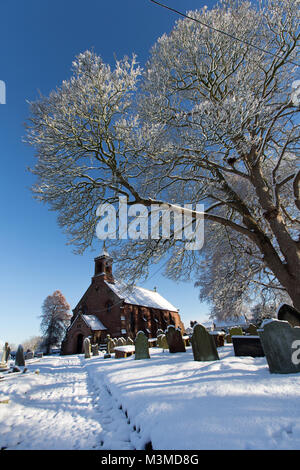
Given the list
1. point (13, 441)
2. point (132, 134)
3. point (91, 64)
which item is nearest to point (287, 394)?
point (13, 441)

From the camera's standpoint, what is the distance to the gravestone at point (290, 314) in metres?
5.00

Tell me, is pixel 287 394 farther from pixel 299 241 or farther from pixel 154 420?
pixel 299 241

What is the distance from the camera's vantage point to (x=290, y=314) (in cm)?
506

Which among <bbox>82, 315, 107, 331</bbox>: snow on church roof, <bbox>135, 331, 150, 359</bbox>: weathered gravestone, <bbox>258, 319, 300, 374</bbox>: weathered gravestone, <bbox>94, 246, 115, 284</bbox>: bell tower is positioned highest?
<bbox>94, 246, 115, 284</bbox>: bell tower

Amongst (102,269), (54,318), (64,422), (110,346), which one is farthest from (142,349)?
(54,318)

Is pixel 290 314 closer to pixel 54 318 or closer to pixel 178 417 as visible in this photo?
pixel 178 417

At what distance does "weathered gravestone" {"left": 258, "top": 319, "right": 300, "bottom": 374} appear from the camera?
3.79 m

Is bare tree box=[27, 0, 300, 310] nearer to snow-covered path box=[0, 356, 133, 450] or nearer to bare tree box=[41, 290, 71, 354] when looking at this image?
snow-covered path box=[0, 356, 133, 450]

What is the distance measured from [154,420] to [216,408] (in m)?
0.75

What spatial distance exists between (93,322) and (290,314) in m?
26.1

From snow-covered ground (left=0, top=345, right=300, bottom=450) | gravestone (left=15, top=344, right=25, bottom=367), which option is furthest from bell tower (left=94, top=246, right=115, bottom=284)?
snow-covered ground (left=0, top=345, right=300, bottom=450)

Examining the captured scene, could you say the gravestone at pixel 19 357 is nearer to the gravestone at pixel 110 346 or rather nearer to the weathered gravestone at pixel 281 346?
the gravestone at pixel 110 346

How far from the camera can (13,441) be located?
9.83 ft

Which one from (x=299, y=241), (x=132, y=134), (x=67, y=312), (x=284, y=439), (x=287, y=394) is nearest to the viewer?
(x=284, y=439)
